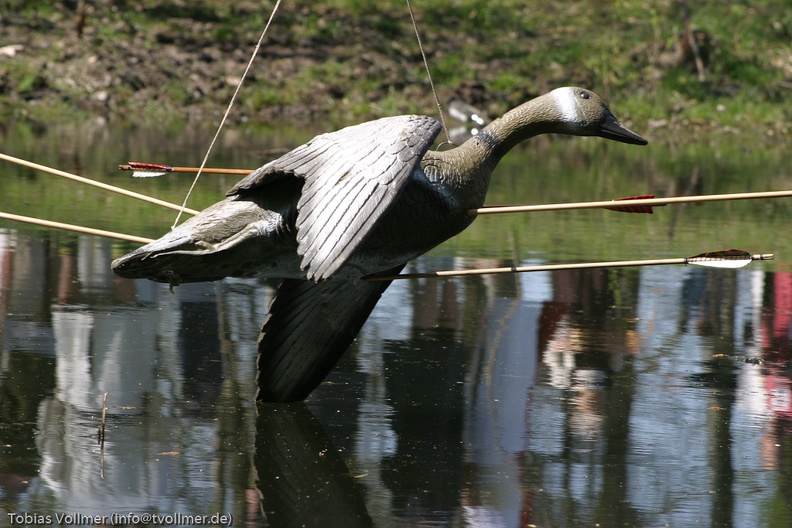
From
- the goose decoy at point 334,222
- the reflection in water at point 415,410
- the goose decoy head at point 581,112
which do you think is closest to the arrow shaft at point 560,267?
the goose decoy at point 334,222

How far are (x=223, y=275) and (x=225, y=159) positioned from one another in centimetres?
1119

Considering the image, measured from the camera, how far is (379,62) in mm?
25781

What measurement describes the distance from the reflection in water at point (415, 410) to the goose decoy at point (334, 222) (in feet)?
1.40

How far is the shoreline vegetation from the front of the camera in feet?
76.7

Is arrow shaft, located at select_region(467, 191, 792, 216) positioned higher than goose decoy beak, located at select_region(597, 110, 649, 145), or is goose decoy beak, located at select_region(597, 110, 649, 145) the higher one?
goose decoy beak, located at select_region(597, 110, 649, 145)

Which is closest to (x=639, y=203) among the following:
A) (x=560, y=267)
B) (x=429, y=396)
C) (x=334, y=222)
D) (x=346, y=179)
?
(x=560, y=267)

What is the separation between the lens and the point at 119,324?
826 centimetres

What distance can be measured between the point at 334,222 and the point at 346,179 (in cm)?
26

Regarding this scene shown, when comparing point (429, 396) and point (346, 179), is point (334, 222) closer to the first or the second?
point (346, 179)

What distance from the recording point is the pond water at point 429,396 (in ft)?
17.2

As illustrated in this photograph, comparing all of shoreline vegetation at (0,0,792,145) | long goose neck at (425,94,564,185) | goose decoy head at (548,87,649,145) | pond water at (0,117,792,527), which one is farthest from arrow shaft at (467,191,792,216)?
shoreline vegetation at (0,0,792,145)

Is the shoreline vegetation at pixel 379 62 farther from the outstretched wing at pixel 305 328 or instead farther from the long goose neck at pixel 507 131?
the long goose neck at pixel 507 131

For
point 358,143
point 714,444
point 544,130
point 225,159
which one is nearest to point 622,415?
point 714,444

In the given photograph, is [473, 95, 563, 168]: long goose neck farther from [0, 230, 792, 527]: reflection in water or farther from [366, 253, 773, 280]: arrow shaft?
[0, 230, 792, 527]: reflection in water
